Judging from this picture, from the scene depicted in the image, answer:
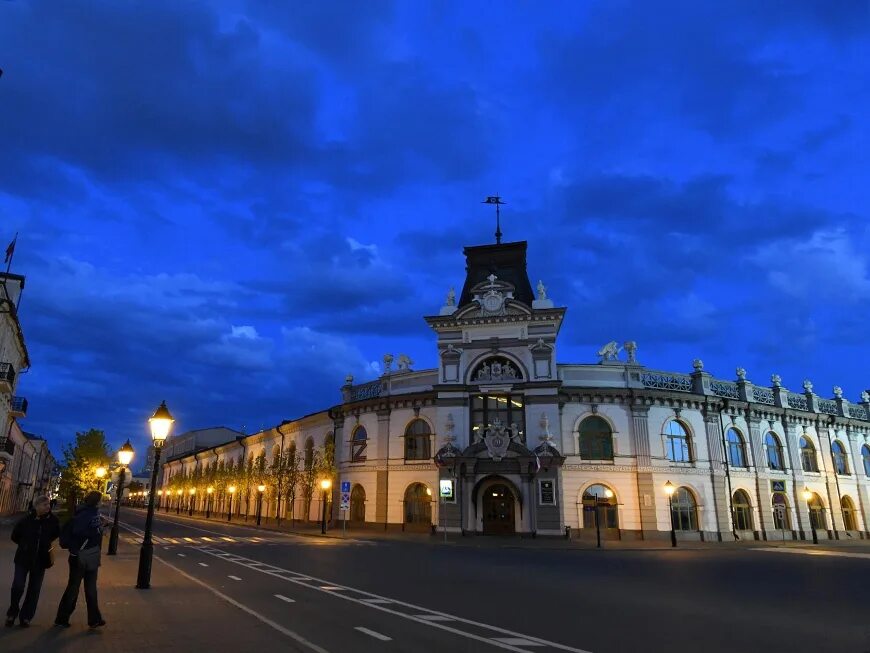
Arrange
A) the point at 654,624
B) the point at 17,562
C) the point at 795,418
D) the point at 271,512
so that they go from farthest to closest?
the point at 271,512, the point at 795,418, the point at 654,624, the point at 17,562

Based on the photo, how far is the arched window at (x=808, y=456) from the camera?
46.0m

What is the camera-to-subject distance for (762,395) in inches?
1807

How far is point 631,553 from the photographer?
2891cm

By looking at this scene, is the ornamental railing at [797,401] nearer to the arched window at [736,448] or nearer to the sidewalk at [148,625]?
the arched window at [736,448]

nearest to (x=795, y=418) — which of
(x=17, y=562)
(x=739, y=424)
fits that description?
(x=739, y=424)

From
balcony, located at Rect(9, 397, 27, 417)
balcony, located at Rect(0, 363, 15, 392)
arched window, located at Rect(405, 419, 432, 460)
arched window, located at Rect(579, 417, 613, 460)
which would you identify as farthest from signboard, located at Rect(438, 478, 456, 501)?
balcony, located at Rect(9, 397, 27, 417)

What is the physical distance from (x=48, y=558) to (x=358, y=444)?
3838 centimetres

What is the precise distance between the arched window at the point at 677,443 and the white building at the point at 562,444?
0.33 feet

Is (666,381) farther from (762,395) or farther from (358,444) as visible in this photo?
(358,444)

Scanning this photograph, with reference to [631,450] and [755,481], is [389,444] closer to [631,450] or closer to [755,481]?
[631,450]

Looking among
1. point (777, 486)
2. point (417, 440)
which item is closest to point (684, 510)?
point (777, 486)

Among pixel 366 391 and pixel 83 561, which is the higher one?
pixel 366 391

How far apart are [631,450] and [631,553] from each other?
12103mm

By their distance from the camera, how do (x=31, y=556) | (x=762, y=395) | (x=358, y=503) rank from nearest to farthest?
(x=31, y=556)
(x=358, y=503)
(x=762, y=395)
